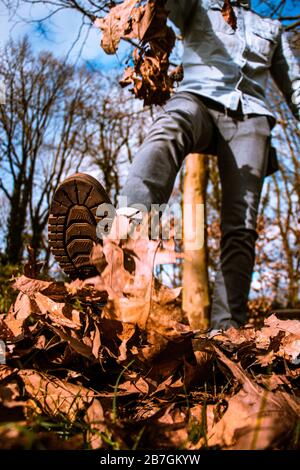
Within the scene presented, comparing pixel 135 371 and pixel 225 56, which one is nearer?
pixel 135 371

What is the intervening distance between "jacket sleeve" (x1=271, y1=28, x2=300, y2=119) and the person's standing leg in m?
0.39

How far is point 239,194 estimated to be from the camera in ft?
7.31

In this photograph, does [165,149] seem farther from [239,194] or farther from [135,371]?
[135,371]

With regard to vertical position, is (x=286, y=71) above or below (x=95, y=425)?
above

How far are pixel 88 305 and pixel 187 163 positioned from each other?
4627 mm

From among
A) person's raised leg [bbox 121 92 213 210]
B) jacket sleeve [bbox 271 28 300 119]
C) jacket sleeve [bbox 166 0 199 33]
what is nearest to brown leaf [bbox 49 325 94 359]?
person's raised leg [bbox 121 92 213 210]

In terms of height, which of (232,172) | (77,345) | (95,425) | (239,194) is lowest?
(95,425)

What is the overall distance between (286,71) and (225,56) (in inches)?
19.3

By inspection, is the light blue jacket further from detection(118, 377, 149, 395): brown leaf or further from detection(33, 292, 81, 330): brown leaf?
detection(118, 377, 149, 395): brown leaf

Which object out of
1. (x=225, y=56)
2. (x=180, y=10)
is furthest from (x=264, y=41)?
(x=180, y=10)

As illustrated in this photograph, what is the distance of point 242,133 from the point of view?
2.23 metres

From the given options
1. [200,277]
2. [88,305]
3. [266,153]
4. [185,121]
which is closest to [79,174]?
[88,305]

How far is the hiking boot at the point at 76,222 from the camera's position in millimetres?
1249
